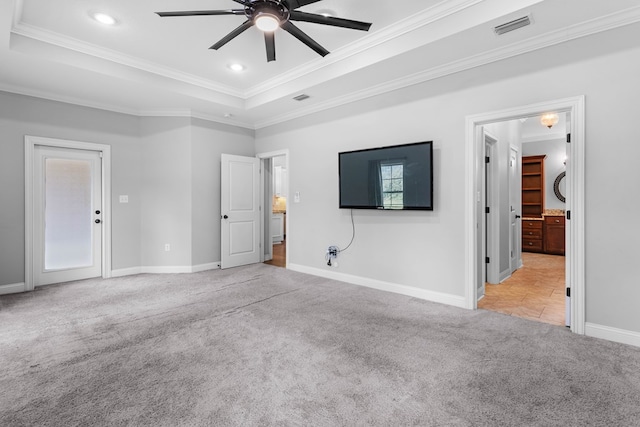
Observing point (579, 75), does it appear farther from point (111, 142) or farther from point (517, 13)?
point (111, 142)

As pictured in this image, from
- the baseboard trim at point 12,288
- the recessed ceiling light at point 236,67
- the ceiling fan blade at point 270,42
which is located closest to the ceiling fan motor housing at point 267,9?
the ceiling fan blade at point 270,42

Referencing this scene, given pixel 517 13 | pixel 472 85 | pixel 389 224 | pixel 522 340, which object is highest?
pixel 517 13

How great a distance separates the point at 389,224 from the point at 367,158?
93 cm

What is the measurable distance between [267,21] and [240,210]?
3.84m

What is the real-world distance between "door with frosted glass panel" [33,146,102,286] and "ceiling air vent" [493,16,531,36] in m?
5.50

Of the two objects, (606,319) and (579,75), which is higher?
(579,75)

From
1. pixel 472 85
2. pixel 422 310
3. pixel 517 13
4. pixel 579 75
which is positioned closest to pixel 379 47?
pixel 472 85

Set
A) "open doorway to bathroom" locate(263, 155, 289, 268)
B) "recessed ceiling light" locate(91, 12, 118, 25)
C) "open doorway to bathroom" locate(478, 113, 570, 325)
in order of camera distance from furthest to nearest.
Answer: "open doorway to bathroom" locate(263, 155, 289, 268), "open doorway to bathroom" locate(478, 113, 570, 325), "recessed ceiling light" locate(91, 12, 118, 25)

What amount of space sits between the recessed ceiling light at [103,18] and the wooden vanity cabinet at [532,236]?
8.55m

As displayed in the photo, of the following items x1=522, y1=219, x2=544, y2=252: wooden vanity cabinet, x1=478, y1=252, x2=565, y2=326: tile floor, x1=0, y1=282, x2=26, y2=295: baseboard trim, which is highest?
x1=522, y1=219, x2=544, y2=252: wooden vanity cabinet

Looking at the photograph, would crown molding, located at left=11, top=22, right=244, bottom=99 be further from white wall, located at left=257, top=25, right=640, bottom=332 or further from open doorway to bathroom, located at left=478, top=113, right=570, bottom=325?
open doorway to bathroom, located at left=478, top=113, right=570, bottom=325

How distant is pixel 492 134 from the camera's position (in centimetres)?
438

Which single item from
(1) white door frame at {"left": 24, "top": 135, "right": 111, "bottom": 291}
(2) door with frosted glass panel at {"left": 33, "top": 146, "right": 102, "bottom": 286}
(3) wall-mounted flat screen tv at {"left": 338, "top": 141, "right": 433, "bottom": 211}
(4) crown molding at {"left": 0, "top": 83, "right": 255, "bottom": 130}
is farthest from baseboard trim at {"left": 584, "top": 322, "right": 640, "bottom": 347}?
(2) door with frosted glass panel at {"left": 33, "top": 146, "right": 102, "bottom": 286}

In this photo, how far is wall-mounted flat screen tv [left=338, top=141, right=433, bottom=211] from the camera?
3.69m
